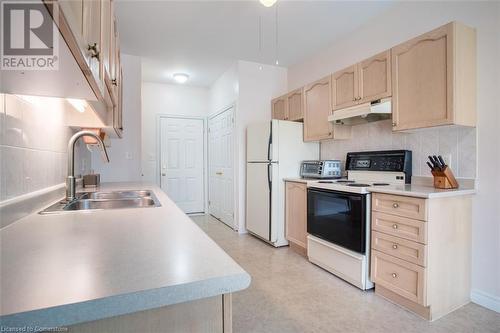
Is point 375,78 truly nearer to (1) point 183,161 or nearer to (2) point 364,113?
(2) point 364,113

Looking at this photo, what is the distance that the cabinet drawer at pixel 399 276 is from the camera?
70.1 inches

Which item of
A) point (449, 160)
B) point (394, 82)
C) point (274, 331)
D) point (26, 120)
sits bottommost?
point (274, 331)

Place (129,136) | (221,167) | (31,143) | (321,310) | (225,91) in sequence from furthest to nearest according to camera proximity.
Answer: (221,167) < (225,91) < (129,136) < (321,310) < (31,143)

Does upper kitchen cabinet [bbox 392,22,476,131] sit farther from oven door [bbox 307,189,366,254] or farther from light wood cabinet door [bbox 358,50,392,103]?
oven door [bbox 307,189,366,254]

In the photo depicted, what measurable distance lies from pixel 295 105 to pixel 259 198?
1369mm

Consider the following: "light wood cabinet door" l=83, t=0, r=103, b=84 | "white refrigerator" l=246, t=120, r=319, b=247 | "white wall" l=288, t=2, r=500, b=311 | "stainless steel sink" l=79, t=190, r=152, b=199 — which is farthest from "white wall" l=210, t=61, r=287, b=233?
"light wood cabinet door" l=83, t=0, r=103, b=84

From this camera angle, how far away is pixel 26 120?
1.10 metres

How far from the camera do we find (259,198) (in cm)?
360

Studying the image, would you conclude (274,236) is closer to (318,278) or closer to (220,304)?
(318,278)

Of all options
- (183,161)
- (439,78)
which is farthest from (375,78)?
(183,161)

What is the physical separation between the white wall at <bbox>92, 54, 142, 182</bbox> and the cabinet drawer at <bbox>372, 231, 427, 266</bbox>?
3.12m

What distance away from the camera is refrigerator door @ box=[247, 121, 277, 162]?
131 inches

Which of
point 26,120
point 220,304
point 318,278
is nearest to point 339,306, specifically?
point 318,278

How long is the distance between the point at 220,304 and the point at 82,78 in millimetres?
793
